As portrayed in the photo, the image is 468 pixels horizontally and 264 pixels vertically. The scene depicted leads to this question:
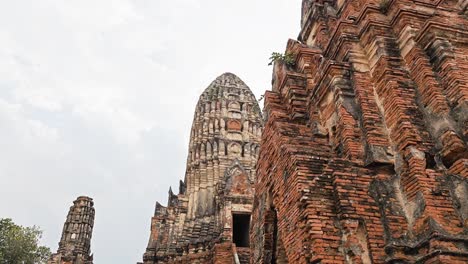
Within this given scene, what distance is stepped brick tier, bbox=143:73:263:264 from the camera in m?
21.3

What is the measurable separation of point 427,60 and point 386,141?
1.26 m

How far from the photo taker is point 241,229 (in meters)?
23.2

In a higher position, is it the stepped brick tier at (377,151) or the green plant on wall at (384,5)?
the green plant on wall at (384,5)

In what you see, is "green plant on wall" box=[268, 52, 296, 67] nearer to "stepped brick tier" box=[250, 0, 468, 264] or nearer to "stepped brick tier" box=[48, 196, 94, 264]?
"stepped brick tier" box=[250, 0, 468, 264]

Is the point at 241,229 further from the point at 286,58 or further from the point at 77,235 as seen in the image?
the point at 286,58

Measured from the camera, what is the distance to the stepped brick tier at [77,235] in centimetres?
2649

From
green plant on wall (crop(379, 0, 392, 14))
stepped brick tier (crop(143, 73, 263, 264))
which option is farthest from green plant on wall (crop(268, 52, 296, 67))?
stepped brick tier (crop(143, 73, 263, 264))

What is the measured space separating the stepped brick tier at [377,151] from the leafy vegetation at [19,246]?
78.6 ft

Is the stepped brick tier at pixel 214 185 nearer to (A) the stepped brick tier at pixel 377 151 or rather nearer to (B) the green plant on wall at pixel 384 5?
(A) the stepped brick tier at pixel 377 151

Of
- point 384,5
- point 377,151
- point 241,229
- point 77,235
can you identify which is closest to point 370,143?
point 377,151

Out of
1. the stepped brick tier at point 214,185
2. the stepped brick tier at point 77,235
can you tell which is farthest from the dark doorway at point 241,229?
the stepped brick tier at point 77,235

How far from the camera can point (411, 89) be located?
5.54 m

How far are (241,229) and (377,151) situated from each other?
18684 mm

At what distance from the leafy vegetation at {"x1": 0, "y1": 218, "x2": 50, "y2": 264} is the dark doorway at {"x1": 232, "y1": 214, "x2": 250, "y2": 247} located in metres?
13.5
